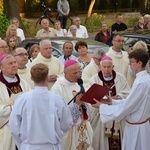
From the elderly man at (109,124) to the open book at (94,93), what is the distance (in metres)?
1.16

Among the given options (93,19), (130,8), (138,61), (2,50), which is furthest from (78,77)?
(130,8)

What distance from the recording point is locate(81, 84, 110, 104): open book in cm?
574

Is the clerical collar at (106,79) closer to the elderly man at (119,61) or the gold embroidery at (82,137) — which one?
the gold embroidery at (82,137)

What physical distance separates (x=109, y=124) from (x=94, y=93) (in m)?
1.42

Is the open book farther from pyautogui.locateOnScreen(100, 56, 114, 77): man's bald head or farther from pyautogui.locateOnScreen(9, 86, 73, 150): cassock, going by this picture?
pyautogui.locateOnScreen(100, 56, 114, 77): man's bald head

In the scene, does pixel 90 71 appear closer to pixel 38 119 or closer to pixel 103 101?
pixel 103 101

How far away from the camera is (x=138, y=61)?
569 cm

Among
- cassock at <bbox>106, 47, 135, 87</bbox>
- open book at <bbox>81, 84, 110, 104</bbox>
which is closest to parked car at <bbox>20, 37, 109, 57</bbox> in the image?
cassock at <bbox>106, 47, 135, 87</bbox>

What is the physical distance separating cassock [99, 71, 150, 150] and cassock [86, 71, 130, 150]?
99 cm

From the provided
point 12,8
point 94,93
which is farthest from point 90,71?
point 12,8

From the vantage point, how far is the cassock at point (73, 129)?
255 inches

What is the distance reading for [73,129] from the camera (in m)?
6.52

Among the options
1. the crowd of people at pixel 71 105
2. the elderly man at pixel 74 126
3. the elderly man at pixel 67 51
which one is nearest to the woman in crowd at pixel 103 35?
the elderly man at pixel 67 51

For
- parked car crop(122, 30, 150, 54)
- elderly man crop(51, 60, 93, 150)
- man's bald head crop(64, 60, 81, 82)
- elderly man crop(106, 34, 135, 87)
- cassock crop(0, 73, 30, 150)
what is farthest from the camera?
A: parked car crop(122, 30, 150, 54)
